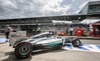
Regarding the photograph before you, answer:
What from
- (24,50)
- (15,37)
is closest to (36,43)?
(24,50)

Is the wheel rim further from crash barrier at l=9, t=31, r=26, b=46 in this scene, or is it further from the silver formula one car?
crash barrier at l=9, t=31, r=26, b=46

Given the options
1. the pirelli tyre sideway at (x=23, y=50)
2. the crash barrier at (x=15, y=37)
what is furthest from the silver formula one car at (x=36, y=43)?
the crash barrier at (x=15, y=37)

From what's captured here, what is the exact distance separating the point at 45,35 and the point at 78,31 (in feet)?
28.2

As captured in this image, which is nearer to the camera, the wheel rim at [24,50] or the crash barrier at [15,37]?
the wheel rim at [24,50]

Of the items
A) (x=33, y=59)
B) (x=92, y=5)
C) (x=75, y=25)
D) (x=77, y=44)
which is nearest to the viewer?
(x=33, y=59)

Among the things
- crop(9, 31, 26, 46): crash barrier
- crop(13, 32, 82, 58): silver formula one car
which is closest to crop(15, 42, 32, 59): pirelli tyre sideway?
crop(13, 32, 82, 58): silver formula one car

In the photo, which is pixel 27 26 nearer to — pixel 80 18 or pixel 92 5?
pixel 80 18

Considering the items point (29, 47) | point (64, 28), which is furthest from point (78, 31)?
point (29, 47)

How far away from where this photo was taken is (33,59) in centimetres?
433

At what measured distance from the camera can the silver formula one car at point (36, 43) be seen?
4.40m

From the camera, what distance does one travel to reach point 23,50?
4.45m

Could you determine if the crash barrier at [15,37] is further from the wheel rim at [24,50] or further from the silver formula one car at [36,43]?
the wheel rim at [24,50]

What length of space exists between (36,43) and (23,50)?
31.8 inches

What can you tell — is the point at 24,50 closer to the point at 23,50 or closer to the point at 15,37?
the point at 23,50
